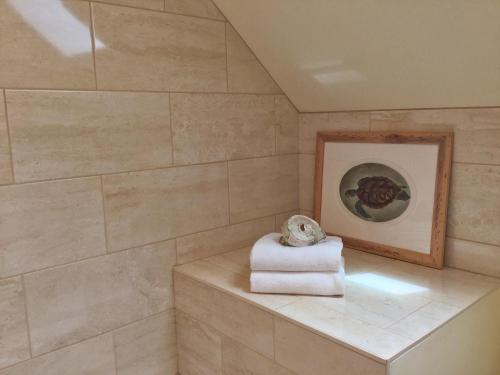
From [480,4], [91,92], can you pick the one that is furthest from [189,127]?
[480,4]

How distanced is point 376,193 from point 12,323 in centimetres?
128

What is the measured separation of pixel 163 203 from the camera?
1.60m

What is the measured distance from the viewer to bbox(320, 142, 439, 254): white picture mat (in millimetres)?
1566

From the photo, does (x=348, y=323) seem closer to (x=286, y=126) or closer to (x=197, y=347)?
(x=197, y=347)

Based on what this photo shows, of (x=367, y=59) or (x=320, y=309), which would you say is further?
(x=367, y=59)

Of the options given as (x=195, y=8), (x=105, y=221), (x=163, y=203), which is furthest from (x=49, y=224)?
(x=195, y=8)

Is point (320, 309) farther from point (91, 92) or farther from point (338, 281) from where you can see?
point (91, 92)

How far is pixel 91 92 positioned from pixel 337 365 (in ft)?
3.47

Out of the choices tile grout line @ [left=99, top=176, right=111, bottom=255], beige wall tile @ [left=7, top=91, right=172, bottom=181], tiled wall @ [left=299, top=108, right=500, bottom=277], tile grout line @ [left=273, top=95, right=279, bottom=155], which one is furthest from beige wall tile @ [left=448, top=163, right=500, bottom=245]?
tile grout line @ [left=99, top=176, right=111, bottom=255]

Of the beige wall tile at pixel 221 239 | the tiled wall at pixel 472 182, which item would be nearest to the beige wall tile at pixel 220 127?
the beige wall tile at pixel 221 239

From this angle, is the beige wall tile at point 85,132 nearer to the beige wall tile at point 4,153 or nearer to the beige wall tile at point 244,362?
the beige wall tile at point 4,153

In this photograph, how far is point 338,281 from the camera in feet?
4.44

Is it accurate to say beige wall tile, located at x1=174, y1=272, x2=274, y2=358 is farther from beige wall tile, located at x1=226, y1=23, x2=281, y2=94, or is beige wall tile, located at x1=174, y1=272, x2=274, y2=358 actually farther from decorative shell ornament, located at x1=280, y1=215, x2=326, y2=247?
beige wall tile, located at x1=226, y1=23, x2=281, y2=94

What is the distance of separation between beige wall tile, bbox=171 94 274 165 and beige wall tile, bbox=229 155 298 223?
0.17ft
